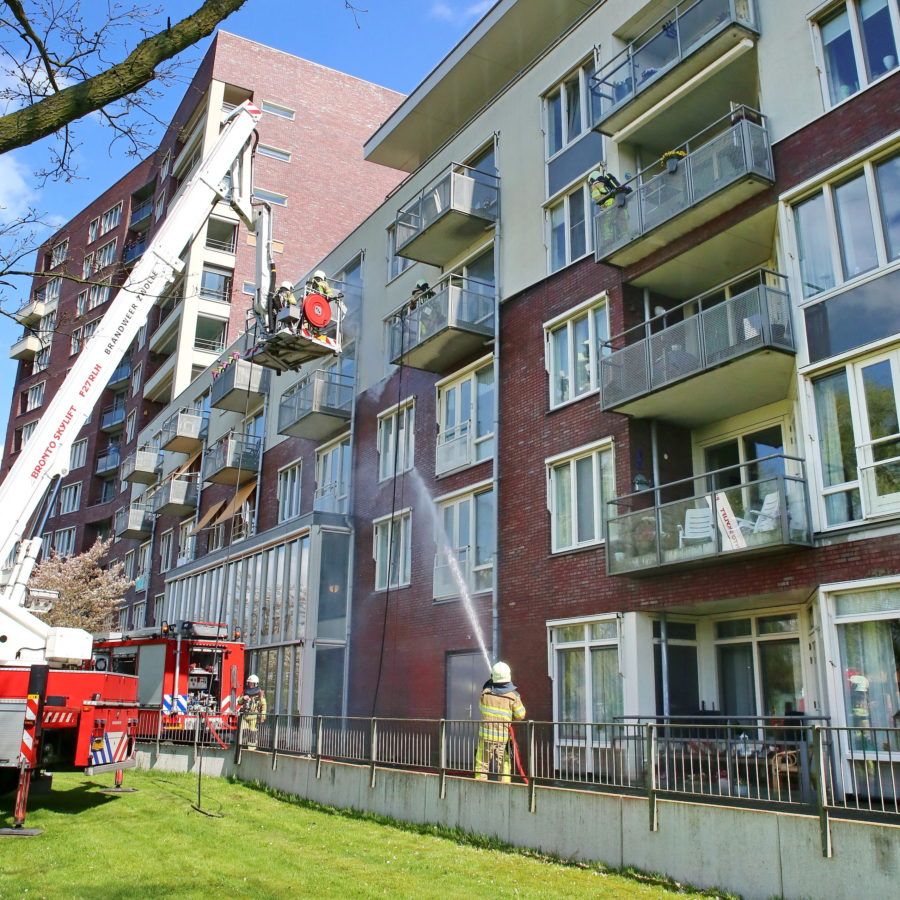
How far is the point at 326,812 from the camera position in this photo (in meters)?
14.6

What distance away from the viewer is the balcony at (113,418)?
56.2m

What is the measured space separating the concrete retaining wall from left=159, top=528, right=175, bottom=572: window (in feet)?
96.1

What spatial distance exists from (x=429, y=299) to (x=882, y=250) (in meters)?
10.6

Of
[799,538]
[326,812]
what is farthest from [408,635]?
[799,538]

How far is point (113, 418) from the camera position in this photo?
186 feet

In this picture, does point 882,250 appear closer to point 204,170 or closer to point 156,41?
point 156,41

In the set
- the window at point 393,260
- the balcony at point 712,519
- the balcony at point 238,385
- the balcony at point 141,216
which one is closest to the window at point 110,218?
the balcony at point 141,216

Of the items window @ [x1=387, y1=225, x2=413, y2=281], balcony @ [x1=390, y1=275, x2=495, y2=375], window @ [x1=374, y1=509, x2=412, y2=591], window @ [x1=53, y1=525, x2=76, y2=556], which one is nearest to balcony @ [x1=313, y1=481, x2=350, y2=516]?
window @ [x1=374, y1=509, x2=412, y2=591]

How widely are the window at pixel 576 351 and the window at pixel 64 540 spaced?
149 feet

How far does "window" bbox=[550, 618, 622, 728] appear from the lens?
15672 mm

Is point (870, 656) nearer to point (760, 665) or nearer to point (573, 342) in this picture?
point (760, 665)

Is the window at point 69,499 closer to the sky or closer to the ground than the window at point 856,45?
closer to the sky

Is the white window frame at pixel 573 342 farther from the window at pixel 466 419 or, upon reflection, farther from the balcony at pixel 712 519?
the balcony at pixel 712 519

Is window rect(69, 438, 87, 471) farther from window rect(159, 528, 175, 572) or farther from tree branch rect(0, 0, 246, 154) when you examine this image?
tree branch rect(0, 0, 246, 154)
